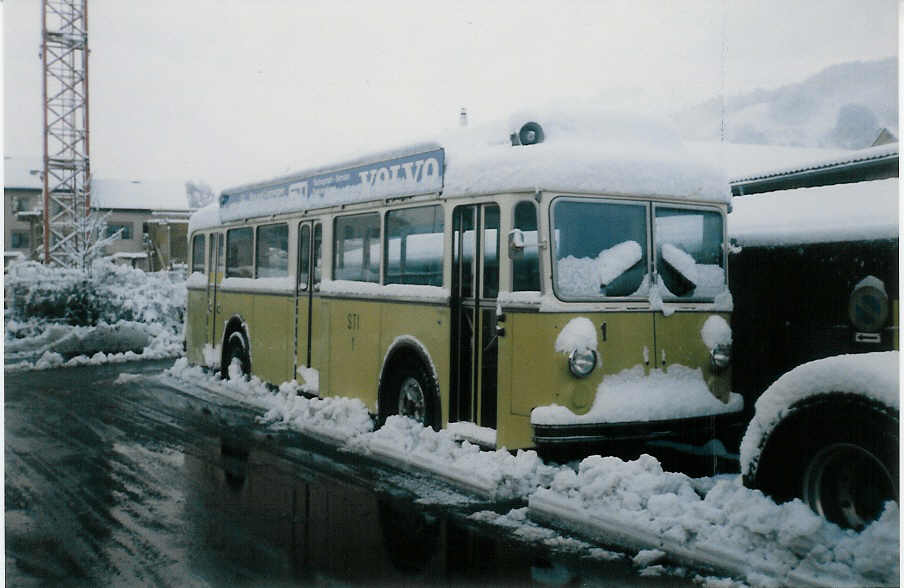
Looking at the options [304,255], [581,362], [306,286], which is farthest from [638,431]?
[304,255]

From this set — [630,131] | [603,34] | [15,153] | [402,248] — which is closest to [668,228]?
[630,131]

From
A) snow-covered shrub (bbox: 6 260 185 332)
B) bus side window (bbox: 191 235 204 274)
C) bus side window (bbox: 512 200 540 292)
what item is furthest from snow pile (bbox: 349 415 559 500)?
bus side window (bbox: 191 235 204 274)

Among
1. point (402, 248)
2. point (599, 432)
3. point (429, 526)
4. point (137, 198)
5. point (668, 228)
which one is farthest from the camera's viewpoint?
point (137, 198)

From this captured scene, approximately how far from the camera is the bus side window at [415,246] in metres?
7.49

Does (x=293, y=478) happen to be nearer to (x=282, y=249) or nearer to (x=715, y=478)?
(x=715, y=478)

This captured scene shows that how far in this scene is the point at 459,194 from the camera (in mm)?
7145

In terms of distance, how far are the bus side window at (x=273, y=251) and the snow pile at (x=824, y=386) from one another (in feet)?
21.7

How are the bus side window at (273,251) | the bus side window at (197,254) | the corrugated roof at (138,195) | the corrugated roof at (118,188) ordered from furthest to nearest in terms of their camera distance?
the bus side window at (197,254), the bus side window at (273,251), the corrugated roof at (138,195), the corrugated roof at (118,188)

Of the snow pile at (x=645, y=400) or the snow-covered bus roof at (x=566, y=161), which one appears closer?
the snow pile at (x=645, y=400)

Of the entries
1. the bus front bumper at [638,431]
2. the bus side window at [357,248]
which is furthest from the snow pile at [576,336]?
the bus side window at [357,248]

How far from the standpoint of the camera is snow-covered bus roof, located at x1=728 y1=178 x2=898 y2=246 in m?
5.59

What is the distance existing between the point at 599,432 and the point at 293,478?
2.50m

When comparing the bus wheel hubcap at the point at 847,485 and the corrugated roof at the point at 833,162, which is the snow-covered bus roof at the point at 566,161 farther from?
the bus wheel hubcap at the point at 847,485

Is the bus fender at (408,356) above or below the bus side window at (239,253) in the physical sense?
below
